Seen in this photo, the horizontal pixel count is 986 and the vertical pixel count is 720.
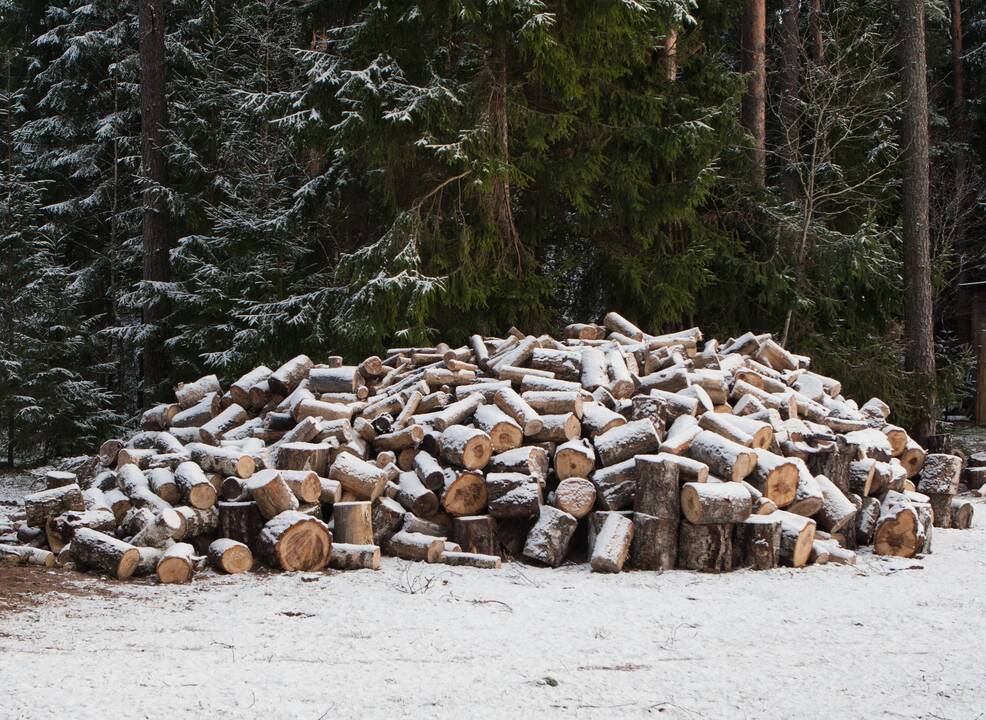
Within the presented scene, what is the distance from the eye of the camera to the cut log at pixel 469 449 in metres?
7.21

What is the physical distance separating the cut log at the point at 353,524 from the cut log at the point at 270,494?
337 millimetres

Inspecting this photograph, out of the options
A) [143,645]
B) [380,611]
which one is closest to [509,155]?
[380,611]

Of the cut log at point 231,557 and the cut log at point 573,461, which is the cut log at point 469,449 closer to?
the cut log at point 573,461

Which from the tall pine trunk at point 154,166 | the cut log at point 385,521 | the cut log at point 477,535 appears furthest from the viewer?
the tall pine trunk at point 154,166

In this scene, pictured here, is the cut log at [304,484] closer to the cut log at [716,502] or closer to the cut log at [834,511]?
the cut log at [716,502]

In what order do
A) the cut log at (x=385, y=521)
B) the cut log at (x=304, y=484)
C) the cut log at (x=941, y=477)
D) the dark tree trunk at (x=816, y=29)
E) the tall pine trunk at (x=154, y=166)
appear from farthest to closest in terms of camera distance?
the dark tree trunk at (x=816, y=29) < the tall pine trunk at (x=154, y=166) < the cut log at (x=941, y=477) < the cut log at (x=385, y=521) < the cut log at (x=304, y=484)

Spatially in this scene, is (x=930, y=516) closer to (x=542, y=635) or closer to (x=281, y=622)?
(x=542, y=635)

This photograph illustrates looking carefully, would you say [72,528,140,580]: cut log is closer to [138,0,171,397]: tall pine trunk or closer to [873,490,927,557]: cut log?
[873,490,927,557]: cut log

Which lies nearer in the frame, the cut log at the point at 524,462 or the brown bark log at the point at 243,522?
the brown bark log at the point at 243,522

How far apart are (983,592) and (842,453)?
1.79m

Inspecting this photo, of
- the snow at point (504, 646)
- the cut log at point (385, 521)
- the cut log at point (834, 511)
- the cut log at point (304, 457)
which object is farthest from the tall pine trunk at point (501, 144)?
the snow at point (504, 646)

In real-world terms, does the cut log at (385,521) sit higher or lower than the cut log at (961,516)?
lower

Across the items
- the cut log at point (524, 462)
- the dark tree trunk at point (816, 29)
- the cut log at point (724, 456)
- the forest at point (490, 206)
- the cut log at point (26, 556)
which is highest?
the dark tree trunk at point (816, 29)

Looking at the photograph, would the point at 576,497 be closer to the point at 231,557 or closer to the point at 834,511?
the point at 834,511
